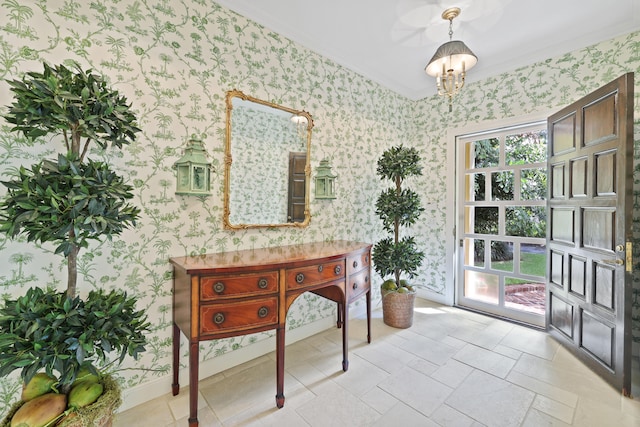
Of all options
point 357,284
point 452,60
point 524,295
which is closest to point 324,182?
point 357,284

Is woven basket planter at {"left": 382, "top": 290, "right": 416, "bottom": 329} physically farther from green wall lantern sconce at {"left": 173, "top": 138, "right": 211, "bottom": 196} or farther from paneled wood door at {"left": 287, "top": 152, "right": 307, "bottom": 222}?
green wall lantern sconce at {"left": 173, "top": 138, "right": 211, "bottom": 196}

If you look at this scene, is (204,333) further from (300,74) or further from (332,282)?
(300,74)

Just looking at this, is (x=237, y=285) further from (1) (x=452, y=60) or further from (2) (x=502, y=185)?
(2) (x=502, y=185)

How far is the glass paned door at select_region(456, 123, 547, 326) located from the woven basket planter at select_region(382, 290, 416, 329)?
101cm

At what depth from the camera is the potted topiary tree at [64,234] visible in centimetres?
98

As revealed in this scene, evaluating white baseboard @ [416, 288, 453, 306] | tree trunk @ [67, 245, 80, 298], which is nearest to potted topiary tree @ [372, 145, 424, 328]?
white baseboard @ [416, 288, 453, 306]

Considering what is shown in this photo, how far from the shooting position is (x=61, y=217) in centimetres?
104

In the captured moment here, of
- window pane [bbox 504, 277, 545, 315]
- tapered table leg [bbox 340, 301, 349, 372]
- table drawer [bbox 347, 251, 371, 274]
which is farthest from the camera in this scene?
window pane [bbox 504, 277, 545, 315]

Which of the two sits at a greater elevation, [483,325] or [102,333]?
[102,333]

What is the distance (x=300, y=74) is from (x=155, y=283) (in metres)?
2.13

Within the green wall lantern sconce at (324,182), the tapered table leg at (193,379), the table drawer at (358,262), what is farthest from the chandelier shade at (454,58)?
the tapered table leg at (193,379)

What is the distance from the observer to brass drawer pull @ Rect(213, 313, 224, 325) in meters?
1.51

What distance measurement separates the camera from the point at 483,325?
9.29 ft

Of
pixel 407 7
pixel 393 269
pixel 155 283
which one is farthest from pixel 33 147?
pixel 393 269
